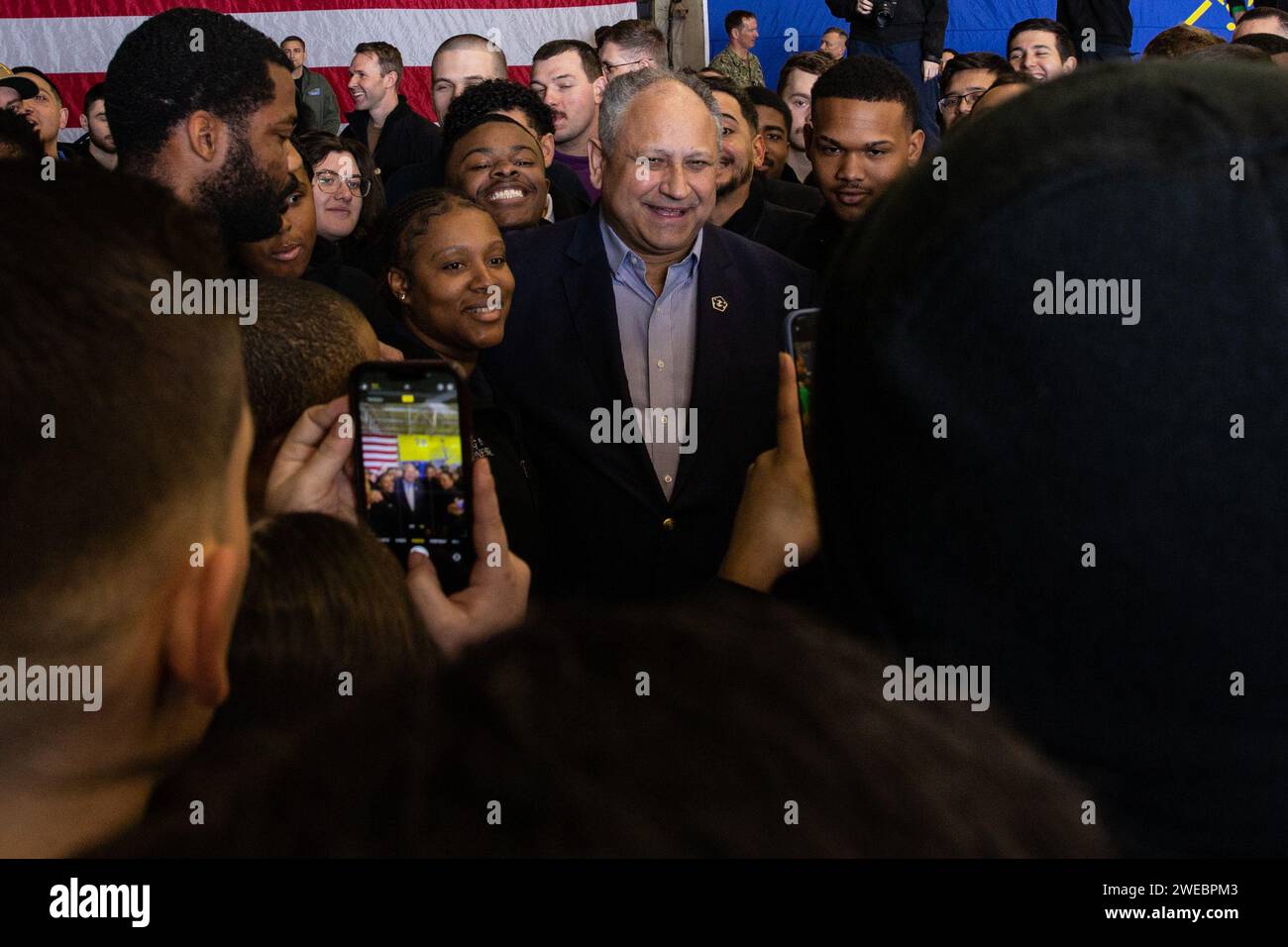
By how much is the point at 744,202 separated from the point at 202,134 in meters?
1.45

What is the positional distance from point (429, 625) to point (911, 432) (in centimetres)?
71

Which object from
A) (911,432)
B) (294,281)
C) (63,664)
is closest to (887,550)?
(911,432)

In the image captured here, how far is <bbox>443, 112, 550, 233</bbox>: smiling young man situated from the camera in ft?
9.86

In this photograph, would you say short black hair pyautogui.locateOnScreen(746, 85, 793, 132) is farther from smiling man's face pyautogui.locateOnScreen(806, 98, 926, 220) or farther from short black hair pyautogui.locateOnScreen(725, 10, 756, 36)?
short black hair pyautogui.locateOnScreen(725, 10, 756, 36)

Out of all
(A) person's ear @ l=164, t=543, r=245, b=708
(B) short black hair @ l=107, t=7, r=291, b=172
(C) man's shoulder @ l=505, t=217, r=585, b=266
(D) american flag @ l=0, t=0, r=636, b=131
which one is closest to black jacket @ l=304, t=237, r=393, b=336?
(C) man's shoulder @ l=505, t=217, r=585, b=266

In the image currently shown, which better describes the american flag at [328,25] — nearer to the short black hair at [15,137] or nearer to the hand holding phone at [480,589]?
the short black hair at [15,137]

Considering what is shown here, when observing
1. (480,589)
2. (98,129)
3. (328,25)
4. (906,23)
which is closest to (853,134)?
(480,589)

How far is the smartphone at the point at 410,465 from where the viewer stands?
4.16ft

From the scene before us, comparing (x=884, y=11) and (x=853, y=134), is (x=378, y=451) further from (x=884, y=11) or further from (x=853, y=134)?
(x=884, y=11)

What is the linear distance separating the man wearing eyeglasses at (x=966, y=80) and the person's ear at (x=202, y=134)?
2.60 metres

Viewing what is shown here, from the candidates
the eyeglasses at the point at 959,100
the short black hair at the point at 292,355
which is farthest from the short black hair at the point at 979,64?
the short black hair at the point at 292,355

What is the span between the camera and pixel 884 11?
18.0 ft

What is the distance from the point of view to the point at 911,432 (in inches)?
18.8

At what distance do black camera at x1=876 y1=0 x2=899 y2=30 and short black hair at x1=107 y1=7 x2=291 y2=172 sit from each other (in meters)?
3.76
